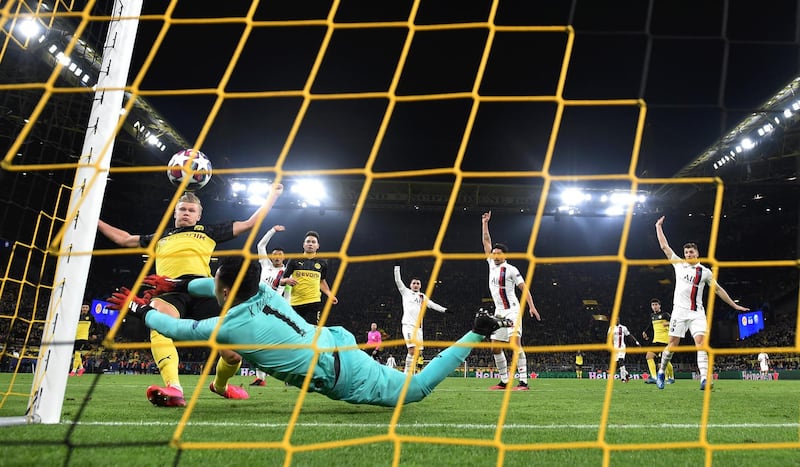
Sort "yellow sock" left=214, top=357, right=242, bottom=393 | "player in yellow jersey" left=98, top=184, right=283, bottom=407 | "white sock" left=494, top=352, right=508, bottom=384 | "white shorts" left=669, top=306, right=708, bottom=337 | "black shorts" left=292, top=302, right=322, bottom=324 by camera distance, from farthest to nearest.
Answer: "white sock" left=494, top=352, right=508, bottom=384 → "black shorts" left=292, top=302, right=322, bottom=324 → "white shorts" left=669, top=306, right=708, bottom=337 → "yellow sock" left=214, top=357, right=242, bottom=393 → "player in yellow jersey" left=98, top=184, right=283, bottom=407

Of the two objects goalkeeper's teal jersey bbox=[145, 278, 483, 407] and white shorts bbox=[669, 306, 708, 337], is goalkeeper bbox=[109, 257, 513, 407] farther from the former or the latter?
white shorts bbox=[669, 306, 708, 337]

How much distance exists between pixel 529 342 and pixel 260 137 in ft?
53.6

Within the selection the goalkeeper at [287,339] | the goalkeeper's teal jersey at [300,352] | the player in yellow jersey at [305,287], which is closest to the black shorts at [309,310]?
the player in yellow jersey at [305,287]

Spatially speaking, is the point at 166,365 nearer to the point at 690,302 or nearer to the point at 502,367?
the point at 502,367

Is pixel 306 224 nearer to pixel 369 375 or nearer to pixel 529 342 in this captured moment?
pixel 529 342

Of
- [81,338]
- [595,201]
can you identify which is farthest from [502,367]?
[595,201]

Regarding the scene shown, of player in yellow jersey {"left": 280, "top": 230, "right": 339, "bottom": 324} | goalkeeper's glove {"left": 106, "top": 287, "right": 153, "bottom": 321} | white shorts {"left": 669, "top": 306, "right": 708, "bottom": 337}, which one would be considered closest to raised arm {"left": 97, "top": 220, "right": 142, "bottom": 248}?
goalkeeper's glove {"left": 106, "top": 287, "right": 153, "bottom": 321}

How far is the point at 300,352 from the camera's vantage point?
337cm

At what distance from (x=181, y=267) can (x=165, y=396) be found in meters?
1.05

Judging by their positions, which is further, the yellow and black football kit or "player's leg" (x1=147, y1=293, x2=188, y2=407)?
the yellow and black football kit

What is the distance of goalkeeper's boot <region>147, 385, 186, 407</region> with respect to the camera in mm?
3994

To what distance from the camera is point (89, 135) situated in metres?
3.16

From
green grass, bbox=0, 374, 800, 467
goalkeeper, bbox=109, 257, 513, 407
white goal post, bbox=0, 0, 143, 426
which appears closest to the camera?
green grass, bbox=0, 374, 800, 467

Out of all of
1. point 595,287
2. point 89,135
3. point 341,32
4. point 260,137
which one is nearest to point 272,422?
point 89,135
